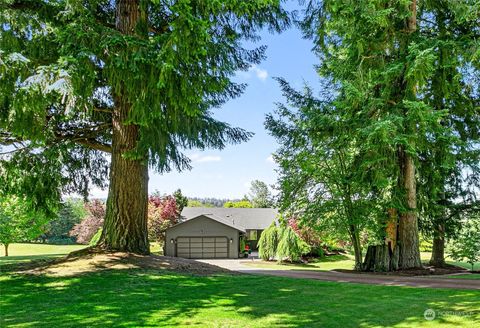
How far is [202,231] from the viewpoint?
2780 cm

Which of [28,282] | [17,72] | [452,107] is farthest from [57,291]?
[452,107]

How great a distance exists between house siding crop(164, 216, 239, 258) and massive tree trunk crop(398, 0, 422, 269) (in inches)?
700

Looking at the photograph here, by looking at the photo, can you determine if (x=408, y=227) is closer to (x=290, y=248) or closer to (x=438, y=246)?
(x=438, y=246)

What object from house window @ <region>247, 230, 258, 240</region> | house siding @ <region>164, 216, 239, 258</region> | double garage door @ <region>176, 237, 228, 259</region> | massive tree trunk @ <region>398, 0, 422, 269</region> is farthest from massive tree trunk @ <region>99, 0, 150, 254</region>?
house window @ <region>247, 230, 258, 240</region>

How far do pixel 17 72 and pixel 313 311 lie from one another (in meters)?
6.10

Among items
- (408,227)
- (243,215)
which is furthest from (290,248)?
(243,215)

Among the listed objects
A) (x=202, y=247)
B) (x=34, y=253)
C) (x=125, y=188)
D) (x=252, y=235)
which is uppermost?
(x=125, y=188)

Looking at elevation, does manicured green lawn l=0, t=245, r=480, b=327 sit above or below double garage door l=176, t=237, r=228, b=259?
above

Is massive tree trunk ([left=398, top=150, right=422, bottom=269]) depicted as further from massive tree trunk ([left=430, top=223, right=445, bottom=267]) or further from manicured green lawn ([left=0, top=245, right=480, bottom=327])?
manicured green lawn ([left=0, top=245, right=480, bottom=327])

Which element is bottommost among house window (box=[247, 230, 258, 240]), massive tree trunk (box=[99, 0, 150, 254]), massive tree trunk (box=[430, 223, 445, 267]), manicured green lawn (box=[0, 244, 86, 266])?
manicured green lawn (box=[0, 244, 86, 266])

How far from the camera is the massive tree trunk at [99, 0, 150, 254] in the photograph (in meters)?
9.23

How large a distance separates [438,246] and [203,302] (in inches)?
549

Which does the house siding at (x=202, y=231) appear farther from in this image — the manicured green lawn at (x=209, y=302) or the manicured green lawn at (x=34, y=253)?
the manicured green lawn at (x=209, y=302)

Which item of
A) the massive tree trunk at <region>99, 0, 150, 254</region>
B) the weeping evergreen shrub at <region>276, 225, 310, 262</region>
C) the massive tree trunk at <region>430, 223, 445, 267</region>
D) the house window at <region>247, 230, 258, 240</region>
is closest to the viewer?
the massive tree trunk at <region>99, 0, 150, 254</region>
